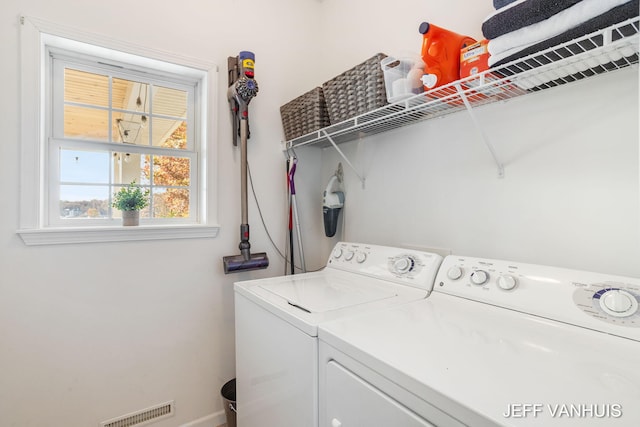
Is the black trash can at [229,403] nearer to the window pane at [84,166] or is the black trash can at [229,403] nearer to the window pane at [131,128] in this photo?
the window pane at [84,166]

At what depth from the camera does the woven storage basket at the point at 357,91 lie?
1.41 m

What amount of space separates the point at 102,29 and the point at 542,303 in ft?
7.25

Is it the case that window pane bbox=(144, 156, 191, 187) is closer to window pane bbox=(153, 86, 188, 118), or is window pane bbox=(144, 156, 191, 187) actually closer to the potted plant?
the potted plant

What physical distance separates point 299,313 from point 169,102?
5.14 feet

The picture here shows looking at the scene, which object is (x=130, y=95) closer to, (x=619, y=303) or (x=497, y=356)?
(x=497, y=356)

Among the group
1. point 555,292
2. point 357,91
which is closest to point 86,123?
point 357,91

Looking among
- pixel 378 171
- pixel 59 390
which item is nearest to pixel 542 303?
pixel 378 171

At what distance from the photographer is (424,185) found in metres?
1.59

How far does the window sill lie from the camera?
57.9 inches

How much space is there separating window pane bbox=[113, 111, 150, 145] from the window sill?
20.5 inches

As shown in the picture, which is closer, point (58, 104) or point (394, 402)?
point (394, 402)

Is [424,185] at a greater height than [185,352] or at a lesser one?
greater

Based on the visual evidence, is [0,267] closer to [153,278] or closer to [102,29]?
[153,278]

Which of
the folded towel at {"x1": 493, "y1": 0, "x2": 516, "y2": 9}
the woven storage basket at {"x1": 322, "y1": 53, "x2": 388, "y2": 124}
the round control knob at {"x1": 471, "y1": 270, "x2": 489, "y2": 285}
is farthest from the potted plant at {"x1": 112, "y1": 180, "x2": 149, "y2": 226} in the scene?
the folded towel at {"x1": 493, "y1": 0, "x2": 516, "y2": 9}
